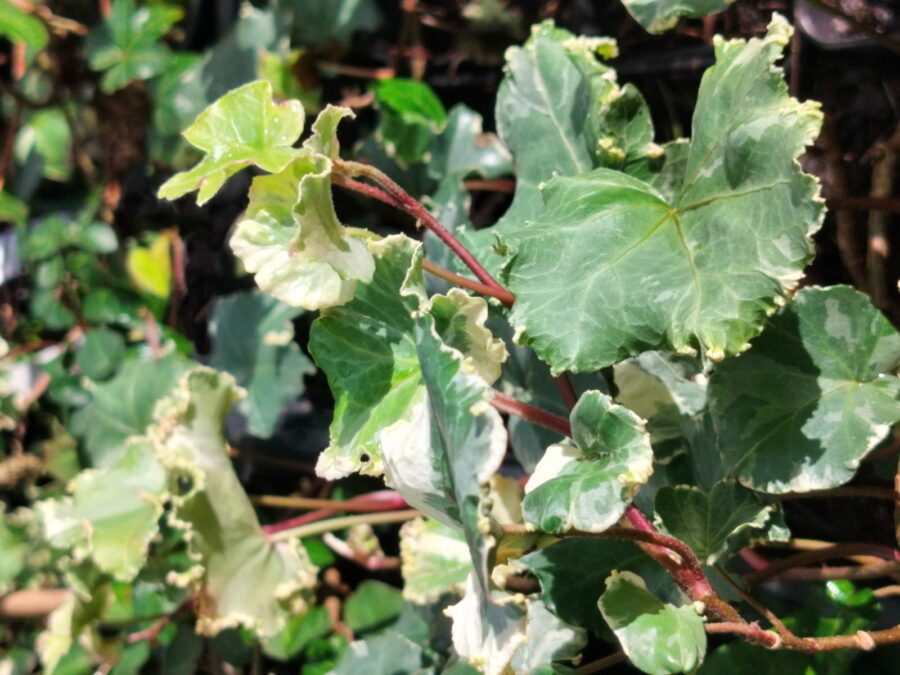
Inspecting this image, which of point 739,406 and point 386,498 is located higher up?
point 739,406

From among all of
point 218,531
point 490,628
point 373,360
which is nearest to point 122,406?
point 218,531

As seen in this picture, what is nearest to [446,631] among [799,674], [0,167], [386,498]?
[386,498]

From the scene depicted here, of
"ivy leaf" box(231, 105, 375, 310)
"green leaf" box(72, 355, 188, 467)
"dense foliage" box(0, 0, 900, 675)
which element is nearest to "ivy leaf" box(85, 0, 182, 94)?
"dense foliage" box(0, 0, 900, 675)

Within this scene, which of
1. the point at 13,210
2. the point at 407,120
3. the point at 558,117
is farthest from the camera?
the point at 13,210

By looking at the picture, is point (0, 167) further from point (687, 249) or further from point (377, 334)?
point (687, 249)

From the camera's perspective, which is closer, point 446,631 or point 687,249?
point 687,249

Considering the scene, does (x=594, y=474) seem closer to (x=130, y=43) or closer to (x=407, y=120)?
(x=407, y=120)
